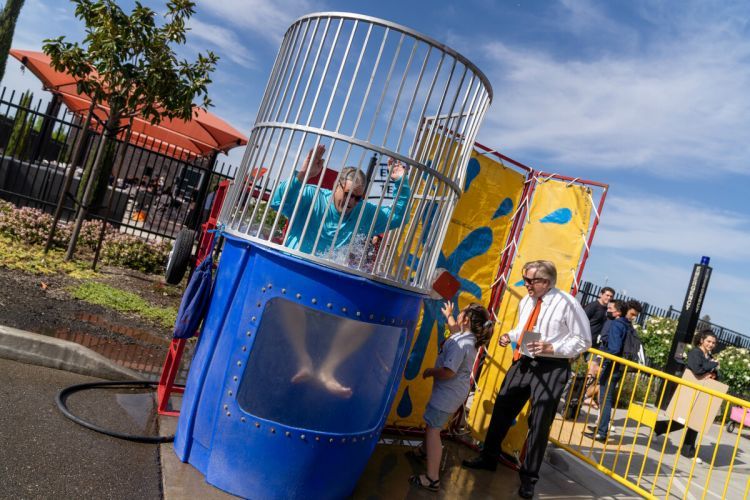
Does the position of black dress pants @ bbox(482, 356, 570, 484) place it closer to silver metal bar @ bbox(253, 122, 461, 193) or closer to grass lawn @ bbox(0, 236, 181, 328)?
silver metal bar @ bbox(253, 122, 461, 193)

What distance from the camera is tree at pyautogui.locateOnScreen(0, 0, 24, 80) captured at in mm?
18359

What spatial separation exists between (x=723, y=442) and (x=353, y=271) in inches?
421

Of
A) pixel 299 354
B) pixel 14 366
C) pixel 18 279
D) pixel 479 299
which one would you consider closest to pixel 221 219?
pixel 299 354

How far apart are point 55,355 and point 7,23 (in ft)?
62.3

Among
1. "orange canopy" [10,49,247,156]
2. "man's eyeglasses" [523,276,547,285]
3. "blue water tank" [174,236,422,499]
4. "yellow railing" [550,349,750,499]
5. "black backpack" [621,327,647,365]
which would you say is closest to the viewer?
"blue water tank" [174,236,422,499]

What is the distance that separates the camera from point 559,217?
518 cm

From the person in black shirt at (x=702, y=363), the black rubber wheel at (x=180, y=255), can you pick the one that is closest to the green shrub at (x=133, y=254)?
the black rubber wheel at (x=180, y=255)

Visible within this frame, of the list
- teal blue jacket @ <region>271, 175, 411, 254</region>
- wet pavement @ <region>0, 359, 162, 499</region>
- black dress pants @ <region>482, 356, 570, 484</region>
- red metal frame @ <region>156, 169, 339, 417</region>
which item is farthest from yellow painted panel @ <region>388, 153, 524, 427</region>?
wet pavement @ <region>0, 359, 162, 499</region>

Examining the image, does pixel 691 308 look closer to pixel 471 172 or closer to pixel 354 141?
pixel 471 172

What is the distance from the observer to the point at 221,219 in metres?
3.84

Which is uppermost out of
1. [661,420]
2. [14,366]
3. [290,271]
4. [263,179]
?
[263,179]

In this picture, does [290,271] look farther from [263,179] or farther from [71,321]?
[71,321]

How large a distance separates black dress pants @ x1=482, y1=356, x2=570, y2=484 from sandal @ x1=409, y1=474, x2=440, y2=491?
0.90m

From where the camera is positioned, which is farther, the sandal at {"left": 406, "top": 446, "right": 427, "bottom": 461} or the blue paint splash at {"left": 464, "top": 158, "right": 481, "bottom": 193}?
the blue paint splash at {"left": 464, "top": 158, "right": 481, "bottom": 193}
